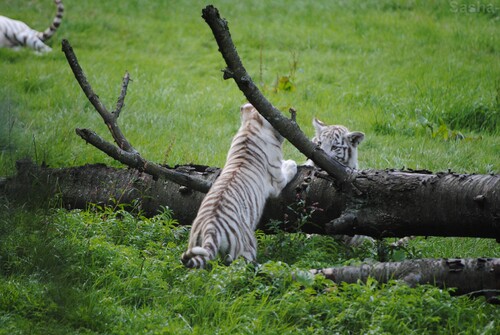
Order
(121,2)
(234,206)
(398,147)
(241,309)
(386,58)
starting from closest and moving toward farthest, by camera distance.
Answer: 1. (241,309)
2. (234,206)
3. (398,147)
4. (386,58)
5. (121,2)

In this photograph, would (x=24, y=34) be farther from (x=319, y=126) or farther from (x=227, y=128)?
(x=319, y=126)

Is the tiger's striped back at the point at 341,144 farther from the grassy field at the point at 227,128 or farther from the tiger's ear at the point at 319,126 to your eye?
the grassy field at the point at 227,128

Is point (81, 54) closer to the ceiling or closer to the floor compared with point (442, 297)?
closer to the ceiling

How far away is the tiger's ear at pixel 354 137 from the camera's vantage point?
7.59 m

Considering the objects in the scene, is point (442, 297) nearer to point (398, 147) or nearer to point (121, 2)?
point (398, 147)

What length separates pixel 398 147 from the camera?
9766mm

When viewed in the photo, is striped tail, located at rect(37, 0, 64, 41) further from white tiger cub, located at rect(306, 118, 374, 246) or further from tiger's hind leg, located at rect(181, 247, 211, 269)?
tiger's hind leg, located at rect(181, 247, 211, 269)

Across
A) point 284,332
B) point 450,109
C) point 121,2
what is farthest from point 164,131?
point 121,2

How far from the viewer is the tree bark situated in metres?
4.92

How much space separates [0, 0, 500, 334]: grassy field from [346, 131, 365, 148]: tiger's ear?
1253 millimetres

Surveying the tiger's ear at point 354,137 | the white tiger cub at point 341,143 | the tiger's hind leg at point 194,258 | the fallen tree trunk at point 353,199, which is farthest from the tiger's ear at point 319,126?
the tiger's hind leg at point 194,258

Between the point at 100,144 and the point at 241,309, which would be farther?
the point at 100,144

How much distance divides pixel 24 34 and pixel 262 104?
33.3ft

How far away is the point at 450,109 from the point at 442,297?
21.5 feet
